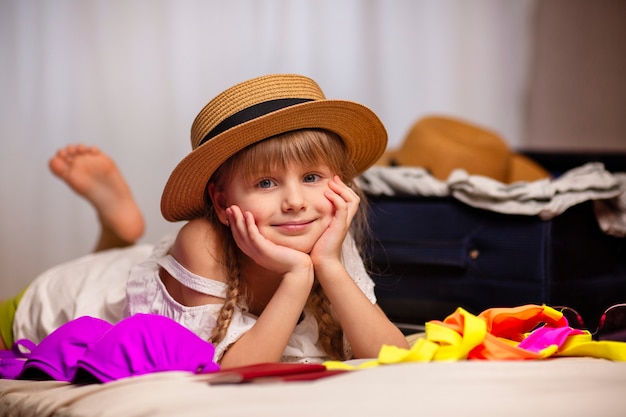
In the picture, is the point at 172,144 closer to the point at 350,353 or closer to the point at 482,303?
the point at 482,303

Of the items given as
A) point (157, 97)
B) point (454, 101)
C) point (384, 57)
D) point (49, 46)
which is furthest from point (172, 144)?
point (454, 101)

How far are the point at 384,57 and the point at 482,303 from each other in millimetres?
1883

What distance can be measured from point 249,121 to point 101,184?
90 cm

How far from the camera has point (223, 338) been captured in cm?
136

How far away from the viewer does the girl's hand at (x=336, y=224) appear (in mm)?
1379

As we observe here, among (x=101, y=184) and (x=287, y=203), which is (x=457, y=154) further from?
(x=287, y=203)

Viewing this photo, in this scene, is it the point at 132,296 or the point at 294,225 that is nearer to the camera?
the point at 294,225

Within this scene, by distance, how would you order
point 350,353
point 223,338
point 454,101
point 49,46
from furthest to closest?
point 454,101
point 49,46
point 350,353
point 223,338

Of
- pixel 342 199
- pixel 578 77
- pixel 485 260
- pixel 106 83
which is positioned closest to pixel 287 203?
pixel 342 199

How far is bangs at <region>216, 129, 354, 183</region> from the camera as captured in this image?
1388mm

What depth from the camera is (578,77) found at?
3.67 meters

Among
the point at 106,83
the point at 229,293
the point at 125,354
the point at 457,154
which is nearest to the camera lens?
the point at 125,354

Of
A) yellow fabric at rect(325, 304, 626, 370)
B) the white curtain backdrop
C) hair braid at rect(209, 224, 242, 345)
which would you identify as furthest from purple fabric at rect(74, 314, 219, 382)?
the white curtain backdrop

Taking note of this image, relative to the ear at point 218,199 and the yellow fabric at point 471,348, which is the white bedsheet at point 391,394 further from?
the ear at point 218,199
